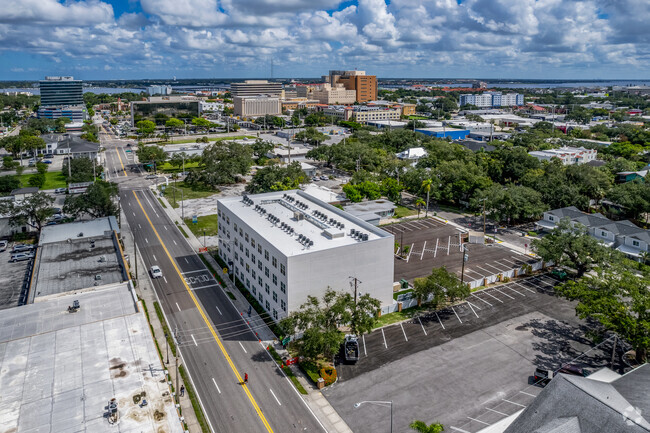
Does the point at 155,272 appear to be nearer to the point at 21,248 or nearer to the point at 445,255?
the point at 21,248

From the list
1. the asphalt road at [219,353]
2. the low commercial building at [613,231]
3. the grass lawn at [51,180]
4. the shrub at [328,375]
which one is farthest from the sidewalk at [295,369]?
the grass lawn at [51,180]

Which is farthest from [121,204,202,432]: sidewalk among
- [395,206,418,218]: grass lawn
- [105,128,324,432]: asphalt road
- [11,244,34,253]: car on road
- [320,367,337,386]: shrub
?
[395,206,418,218]: grass lawn

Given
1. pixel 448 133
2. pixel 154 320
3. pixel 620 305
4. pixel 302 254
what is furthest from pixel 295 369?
pixel 448 133

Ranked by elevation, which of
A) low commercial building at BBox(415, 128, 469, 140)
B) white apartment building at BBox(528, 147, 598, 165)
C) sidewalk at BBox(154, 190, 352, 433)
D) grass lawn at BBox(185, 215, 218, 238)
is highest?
low commercial building at BBox(415, 128, 469, 140)

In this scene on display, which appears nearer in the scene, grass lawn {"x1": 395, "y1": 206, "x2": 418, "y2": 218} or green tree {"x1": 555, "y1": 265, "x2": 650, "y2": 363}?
green tree {"x1": 555, "y1": 265, "x2": 650, "y2": 363}

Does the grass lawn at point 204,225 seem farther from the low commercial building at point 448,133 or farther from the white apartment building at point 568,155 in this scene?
the low commercial building at point 448,133

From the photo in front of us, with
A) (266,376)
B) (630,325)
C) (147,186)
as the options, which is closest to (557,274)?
(630,325)

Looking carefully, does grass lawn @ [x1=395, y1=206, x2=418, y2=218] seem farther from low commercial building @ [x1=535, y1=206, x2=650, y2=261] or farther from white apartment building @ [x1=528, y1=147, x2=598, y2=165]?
white apartment building @ [x1=528, y1=147, x2=598, y2=165]
